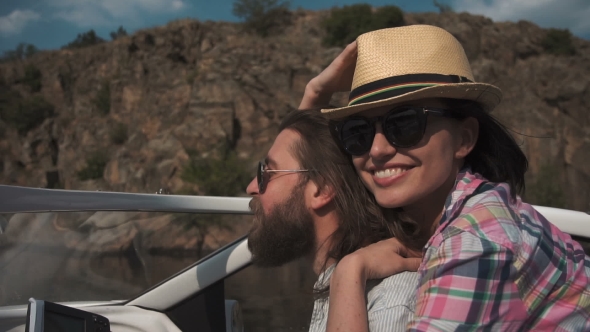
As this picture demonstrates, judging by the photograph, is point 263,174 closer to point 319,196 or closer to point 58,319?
point 319,196

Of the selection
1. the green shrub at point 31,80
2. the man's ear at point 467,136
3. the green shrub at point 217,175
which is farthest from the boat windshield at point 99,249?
the green shrub at point 31,80

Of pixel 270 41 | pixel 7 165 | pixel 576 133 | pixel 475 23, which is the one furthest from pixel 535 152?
pixel 7 165

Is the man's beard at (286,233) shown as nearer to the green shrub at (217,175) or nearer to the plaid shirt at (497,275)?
the plaid shirt at (497,275)

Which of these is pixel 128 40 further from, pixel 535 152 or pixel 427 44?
pixel 427 44

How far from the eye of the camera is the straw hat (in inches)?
66.6

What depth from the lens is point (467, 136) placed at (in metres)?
1.82

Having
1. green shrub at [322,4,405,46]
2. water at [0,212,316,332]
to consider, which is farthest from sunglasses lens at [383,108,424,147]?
green shrub at [322,4,405,46]

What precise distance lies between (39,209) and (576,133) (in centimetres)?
2617

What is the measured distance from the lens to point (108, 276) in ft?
8.93

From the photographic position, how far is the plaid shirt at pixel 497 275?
4.34 feet

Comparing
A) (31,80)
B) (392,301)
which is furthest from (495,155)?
(31,80)

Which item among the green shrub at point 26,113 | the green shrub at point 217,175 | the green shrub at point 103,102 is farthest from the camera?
the green shrub at point 26,113

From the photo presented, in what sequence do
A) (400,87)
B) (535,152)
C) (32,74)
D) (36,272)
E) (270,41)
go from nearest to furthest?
(400,87) < (36,272) < (535,152) < (270,41) < (32,74)

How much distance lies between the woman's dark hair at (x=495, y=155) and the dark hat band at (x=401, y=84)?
16cm
